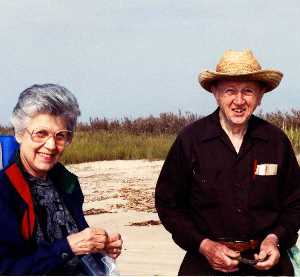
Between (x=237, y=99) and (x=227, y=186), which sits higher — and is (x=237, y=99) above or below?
above

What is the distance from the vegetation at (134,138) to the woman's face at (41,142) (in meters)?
15.6

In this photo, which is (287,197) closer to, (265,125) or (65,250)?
(265,125)

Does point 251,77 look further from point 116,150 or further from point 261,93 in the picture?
point 116,150

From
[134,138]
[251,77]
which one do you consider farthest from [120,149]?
[251,77]

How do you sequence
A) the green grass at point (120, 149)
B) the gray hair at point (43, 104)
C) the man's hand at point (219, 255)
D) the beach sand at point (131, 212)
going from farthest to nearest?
the green grass at point (120, 149)
the beach sand at point (131, 212)
the man's hand at point (219, 255)
the gray hair at point (43, 104)

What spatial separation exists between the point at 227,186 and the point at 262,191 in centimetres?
19

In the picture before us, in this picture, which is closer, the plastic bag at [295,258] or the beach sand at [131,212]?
the plastic bag at [295,258]

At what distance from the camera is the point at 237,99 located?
13.6 feet

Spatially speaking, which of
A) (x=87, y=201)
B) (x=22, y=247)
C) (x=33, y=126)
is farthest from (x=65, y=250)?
(x=87, y=201)

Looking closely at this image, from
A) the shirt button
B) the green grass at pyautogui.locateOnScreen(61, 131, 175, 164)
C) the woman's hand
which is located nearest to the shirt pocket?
the woman's hand

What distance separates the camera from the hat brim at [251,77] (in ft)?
13.8

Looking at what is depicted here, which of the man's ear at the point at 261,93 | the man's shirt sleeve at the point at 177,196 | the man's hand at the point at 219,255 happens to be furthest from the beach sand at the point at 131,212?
the man's ear at the point at 261,93

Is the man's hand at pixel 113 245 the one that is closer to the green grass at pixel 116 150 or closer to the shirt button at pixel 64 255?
the shirt button at pixel 64 255

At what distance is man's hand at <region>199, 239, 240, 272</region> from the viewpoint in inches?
160
